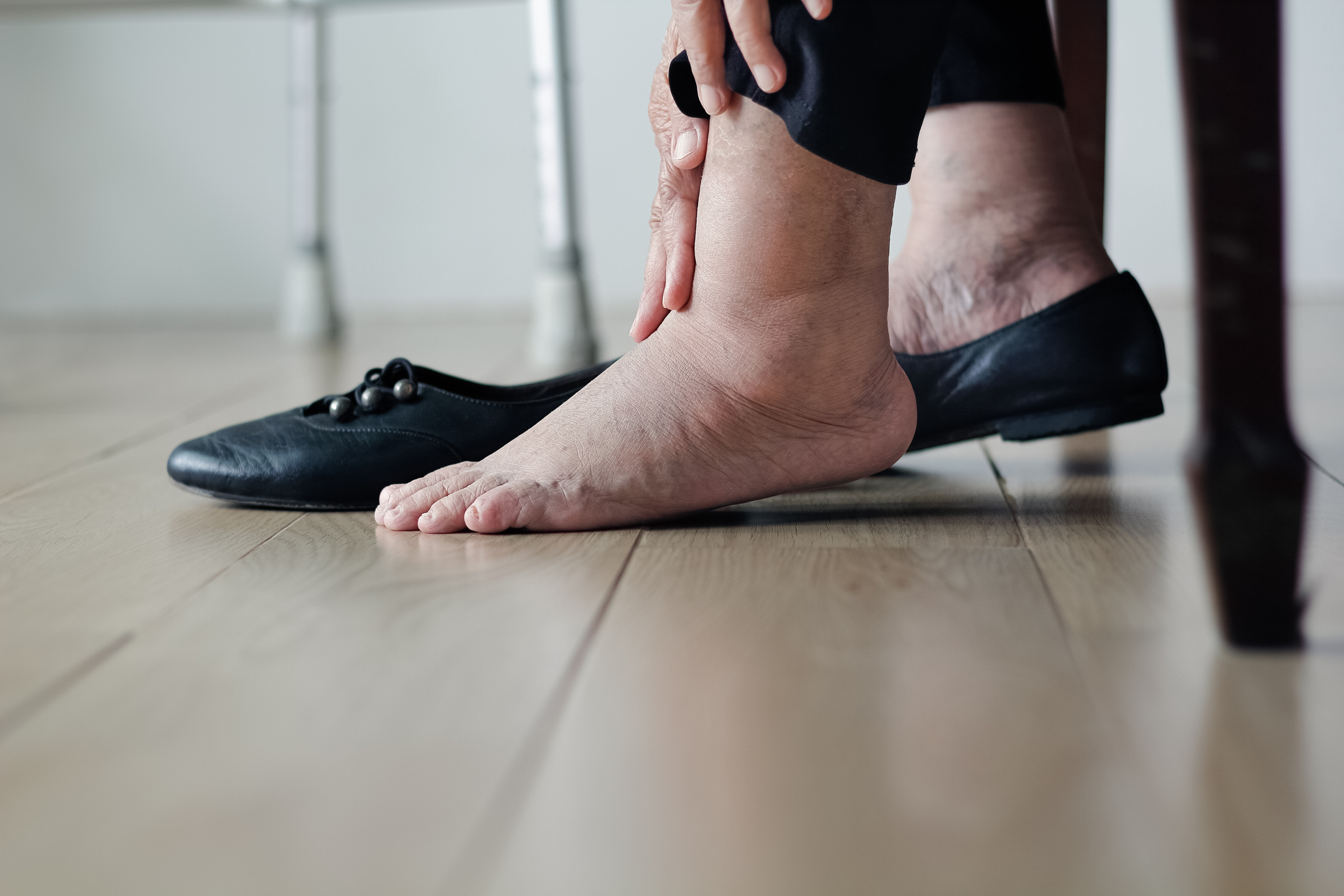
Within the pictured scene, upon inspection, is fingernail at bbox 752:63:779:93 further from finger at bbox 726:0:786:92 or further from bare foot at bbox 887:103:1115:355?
bare foot at bbox 887:103:1115:355

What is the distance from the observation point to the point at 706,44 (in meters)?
0.58

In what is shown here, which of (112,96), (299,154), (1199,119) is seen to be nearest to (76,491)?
(1199,119)

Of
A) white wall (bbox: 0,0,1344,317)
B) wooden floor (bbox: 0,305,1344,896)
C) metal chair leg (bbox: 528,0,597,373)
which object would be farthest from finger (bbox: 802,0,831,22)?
white wall (bbox: 0,0,1344,317)

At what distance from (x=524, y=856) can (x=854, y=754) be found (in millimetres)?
107

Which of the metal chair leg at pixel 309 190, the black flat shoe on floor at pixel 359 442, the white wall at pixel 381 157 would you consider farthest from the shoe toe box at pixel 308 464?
the white wall at pixel 381 157

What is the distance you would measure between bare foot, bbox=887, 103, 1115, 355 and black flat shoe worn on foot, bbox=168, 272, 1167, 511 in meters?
0.03

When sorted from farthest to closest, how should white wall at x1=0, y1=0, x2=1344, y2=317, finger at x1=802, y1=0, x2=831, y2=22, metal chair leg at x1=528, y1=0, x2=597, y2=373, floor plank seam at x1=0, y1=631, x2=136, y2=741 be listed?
white wall at x1=0, y1=0, x2=1344, y2=317 → metal chair leg at x1=528, y1=0, x2=597, y2=373 → finger at x1=802, y1=0, x2=831, y2=22 → floor plank seam at x1=0, y1=631, x2=136, y2=741

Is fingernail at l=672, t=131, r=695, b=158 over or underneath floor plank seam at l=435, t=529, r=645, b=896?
over

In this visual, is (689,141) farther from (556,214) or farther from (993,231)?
(556,214)

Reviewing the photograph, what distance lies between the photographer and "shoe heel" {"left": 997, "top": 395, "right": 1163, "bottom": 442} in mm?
735

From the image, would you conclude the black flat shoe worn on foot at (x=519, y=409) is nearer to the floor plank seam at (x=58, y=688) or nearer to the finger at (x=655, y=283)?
the finger at (x=655, y=283)

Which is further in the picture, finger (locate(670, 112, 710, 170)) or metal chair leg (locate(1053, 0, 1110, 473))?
metal chair leg (locate(1053, 0, 1110, 473))

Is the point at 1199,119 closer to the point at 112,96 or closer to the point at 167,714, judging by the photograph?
the point at 167,714

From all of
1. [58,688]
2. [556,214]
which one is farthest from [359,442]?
[556,214]
